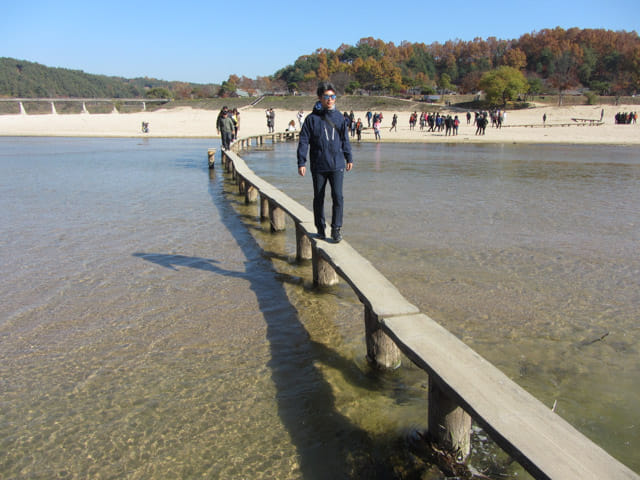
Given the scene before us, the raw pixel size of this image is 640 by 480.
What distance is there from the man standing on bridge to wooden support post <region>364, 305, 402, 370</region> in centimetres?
166

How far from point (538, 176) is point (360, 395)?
13.1 m

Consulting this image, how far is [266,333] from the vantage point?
14.5 ft

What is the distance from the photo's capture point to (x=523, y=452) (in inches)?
80.0

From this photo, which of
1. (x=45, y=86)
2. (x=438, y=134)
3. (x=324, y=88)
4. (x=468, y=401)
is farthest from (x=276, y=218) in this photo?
(x=45, y=86)

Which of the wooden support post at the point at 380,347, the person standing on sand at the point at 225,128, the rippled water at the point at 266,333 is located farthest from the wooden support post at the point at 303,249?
the person standing on sand at the point at 225,128

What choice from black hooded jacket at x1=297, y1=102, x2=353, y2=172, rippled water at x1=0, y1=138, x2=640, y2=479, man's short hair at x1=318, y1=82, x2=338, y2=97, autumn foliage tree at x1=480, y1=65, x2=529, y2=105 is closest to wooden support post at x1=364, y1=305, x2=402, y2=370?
rippled water at x1=0, y1=138, x2=640, y2=479

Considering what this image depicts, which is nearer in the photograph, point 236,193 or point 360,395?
point 360,395

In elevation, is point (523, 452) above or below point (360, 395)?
above

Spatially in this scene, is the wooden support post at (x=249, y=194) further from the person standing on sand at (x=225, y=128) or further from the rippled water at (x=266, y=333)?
the person standing on sand at (x=225, y=128)

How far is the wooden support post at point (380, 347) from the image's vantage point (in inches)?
146


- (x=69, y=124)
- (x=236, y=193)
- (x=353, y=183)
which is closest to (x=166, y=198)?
(x=236, y=193)

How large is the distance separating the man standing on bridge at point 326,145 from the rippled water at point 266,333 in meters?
1.03

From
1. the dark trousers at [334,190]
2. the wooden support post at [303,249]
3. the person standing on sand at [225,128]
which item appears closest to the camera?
the dark trousers at [334,190]

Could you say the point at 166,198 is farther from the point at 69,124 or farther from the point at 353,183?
the point at 69,124
